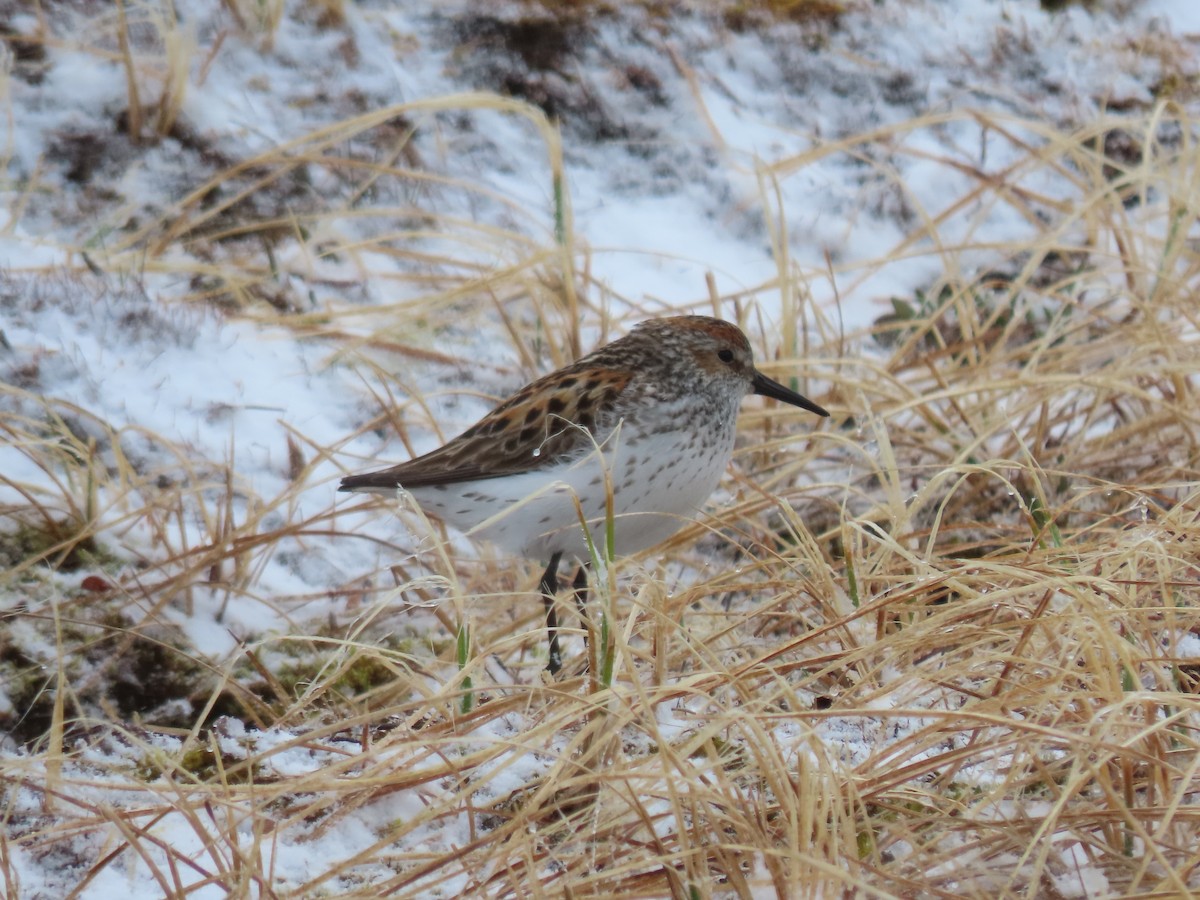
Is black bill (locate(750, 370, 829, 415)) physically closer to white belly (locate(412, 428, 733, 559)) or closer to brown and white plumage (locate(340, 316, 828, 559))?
brown and white plumage (locate(340, 316, 828, 559))

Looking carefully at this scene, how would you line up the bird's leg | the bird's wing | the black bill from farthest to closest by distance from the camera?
the black bill, the bird's wing, the bird's leg

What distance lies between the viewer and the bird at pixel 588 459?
3.88m

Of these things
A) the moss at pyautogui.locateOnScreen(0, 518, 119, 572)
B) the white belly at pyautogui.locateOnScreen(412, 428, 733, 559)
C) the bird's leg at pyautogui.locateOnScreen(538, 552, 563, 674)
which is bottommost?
the bird's leg at pyautogui.locateOnScreen(538, 552, 563, 674)

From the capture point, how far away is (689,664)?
3.67 metres

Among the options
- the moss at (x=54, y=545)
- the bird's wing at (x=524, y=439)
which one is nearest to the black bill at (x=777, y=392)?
the bird's wing at (x=524, y=439)

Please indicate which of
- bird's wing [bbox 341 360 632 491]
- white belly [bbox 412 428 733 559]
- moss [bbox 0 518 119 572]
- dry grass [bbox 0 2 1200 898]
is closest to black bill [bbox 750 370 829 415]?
dry grass [bbox 0 2 1200 898]

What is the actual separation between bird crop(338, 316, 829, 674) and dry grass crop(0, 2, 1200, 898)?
214 mm

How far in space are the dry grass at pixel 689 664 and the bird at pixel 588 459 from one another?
214mm

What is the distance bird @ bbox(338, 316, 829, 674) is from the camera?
3.88 m

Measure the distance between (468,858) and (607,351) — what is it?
78.9 inches

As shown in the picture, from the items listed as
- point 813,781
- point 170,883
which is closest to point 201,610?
point 170,883

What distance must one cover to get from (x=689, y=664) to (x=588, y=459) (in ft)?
2.05

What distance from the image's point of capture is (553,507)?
388 cm

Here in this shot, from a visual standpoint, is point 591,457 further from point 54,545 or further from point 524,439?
point 54,545
